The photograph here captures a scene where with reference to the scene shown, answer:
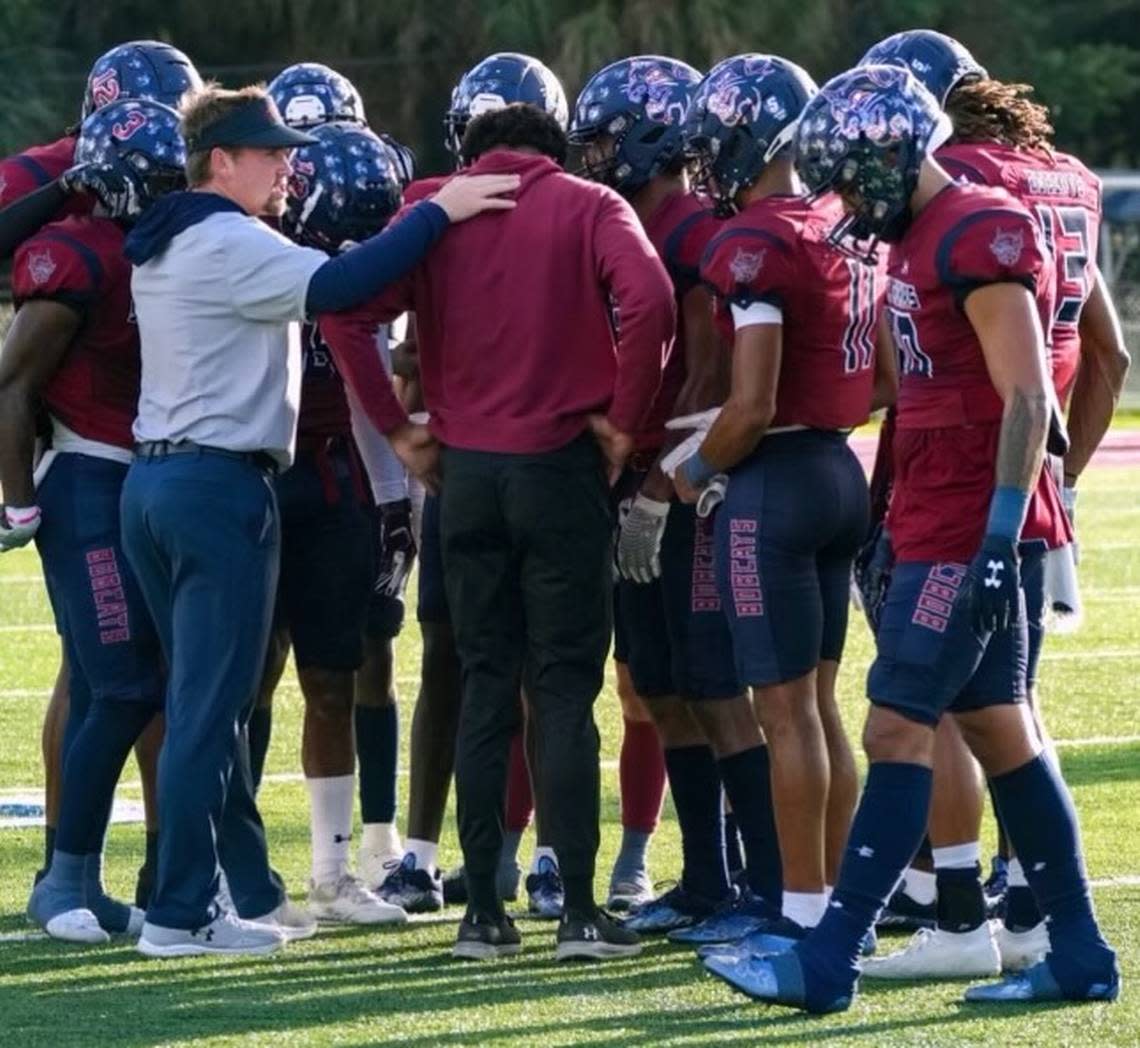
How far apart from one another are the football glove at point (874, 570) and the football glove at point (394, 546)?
3.88 feet

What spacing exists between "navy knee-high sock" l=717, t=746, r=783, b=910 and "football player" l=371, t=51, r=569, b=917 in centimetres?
62

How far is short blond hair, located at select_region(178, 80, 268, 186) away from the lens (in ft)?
21.2

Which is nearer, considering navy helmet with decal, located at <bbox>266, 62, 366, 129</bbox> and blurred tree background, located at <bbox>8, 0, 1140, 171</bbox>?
navy helmet with decal, located at <bbox>266, 62, 366, 129</bbox>

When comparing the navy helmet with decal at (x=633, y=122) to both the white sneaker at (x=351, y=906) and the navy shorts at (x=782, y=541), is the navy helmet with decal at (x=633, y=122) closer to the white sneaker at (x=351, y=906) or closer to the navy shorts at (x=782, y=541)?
the navy shorts at (x=782, y=541)

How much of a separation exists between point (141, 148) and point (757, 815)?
2.19 metres

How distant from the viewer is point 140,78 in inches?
308

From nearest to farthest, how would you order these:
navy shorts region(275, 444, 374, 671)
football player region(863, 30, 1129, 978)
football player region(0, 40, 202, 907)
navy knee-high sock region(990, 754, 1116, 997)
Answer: navy knee-high sock region(990, 754, 1116, 997), football player region(863, 30, 1129, 978), football player region(0, 40, 202, 907), navy shorts region(275, 444, 374, 671)

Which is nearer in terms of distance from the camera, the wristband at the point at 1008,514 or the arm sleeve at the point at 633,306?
the wristband at the point at 1008,514

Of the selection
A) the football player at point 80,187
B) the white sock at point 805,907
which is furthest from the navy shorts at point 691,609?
the football player at point 80,187

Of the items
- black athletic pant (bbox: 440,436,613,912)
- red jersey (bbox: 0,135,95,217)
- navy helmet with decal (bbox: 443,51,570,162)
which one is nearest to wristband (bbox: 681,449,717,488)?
black athletic pant (bbox: 440,436,613,912)

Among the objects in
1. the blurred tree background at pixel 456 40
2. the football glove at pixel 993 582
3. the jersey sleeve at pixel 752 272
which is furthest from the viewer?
the blurred tree background at pixel 456 40

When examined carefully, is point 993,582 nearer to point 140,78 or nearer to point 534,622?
point 534,622

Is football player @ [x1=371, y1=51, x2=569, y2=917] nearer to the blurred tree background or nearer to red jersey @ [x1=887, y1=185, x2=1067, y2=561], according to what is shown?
red jersey @ [x1=887, y1=185, x2=1067, y2=561]

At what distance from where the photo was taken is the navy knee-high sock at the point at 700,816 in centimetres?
713
